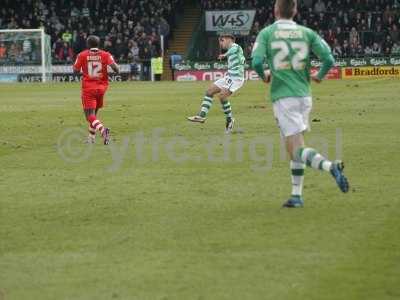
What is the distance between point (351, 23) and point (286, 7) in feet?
153

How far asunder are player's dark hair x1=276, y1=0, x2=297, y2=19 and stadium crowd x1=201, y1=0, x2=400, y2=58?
143 feet

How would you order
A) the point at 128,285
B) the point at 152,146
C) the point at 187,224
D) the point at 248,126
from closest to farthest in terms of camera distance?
the point at 128,285
the point at 187,224
the point at 152,146
the point at 248,126

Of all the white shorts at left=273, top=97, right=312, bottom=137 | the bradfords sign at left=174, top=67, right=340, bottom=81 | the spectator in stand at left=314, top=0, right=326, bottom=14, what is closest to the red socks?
the white shorts at left=273, top=97, right=312, bottom=137

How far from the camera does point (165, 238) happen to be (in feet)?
30.4

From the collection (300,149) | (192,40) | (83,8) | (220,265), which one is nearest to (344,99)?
(300,149)

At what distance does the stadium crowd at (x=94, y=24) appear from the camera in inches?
2229

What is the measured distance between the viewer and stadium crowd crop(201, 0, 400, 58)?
54406mm

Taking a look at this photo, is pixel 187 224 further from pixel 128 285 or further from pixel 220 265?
pixel 128 285

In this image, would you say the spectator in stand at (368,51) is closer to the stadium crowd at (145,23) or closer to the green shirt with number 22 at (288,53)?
the stadium crowd at (145,23)

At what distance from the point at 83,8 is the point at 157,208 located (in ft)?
175

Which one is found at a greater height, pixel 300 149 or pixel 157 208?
pixel 300 149

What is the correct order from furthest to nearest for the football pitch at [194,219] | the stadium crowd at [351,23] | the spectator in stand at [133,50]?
the spectator in stand at [133,50], the stadium crowd at [351,23], the football pitch at [194,219]

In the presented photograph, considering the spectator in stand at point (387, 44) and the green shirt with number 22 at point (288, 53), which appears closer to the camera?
the green shirt with number 22 at point (288, 53)

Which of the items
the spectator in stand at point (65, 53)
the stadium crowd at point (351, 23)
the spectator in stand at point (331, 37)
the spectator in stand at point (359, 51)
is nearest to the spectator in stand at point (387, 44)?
the stadium crowd at point (351, 23)
